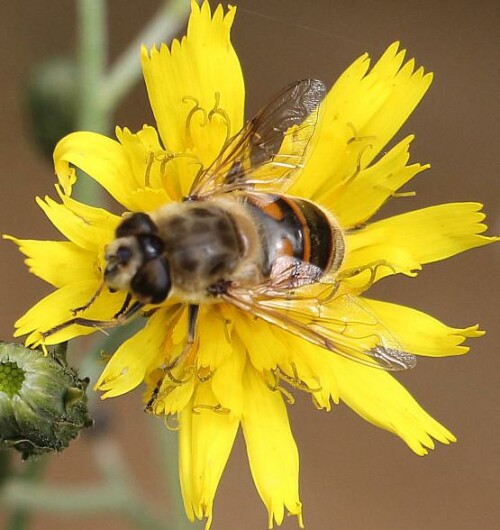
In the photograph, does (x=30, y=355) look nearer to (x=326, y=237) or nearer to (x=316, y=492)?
(x=326, y=237)

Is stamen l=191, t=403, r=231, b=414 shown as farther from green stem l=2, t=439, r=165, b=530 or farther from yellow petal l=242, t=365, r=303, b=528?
green stem l=2, t=439, r=165, b=530

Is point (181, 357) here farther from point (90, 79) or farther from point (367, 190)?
point (90, 79)

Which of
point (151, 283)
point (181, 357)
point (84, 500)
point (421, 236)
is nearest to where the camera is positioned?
point (151, 283)

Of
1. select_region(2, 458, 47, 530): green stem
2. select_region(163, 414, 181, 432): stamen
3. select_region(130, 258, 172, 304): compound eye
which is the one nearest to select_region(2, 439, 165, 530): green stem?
select_region(2, 458, 47, 530): green stem

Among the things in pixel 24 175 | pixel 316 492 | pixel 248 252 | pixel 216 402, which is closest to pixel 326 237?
pixel 248 252

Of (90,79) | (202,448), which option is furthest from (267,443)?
(90,79)

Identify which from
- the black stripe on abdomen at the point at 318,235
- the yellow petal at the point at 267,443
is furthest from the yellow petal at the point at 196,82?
the yellow petal at the point at 267,443

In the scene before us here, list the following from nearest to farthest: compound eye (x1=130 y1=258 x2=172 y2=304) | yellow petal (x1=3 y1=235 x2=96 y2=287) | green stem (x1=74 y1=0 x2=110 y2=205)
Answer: compound eye (x1=130 y1=258 x2=172 y2=304), yellow petal (x1=3 y1=235 x2=96 y2=287), green stem (x1=74 y1=0 x2=110 y2=205)
